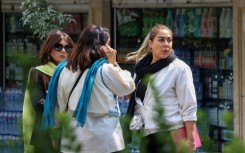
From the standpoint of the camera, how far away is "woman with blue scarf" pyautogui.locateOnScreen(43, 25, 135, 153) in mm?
4953

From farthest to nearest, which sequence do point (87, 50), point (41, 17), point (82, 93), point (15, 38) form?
point (15, 38)
point (41, 17)
point (87, 50)
point (82, 93)

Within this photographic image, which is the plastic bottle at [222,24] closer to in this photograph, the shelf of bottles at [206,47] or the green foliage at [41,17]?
the shelf of bottles at [206,47]

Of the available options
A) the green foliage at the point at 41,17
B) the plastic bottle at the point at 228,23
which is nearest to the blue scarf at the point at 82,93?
the green foliage at the point at 41,17

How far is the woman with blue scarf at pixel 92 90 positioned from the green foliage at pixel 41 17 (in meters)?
3.91

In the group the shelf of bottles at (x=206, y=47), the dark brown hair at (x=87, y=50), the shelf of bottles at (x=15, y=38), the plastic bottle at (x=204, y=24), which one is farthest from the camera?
the shelf of bottles at (x=15, y=38)

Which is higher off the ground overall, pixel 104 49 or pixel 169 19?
pixel 169 19

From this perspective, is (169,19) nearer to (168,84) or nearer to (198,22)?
(198,22)

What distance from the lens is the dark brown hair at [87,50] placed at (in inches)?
200

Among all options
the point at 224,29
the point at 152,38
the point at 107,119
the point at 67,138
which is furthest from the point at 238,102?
the point at 67,138

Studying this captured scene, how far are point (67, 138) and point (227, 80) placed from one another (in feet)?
25.9

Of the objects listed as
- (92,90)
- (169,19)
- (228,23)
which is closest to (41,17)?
(169,19)

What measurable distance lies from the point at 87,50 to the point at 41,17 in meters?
4.07

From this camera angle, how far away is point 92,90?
16.4ft

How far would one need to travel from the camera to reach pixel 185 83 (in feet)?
17.6
